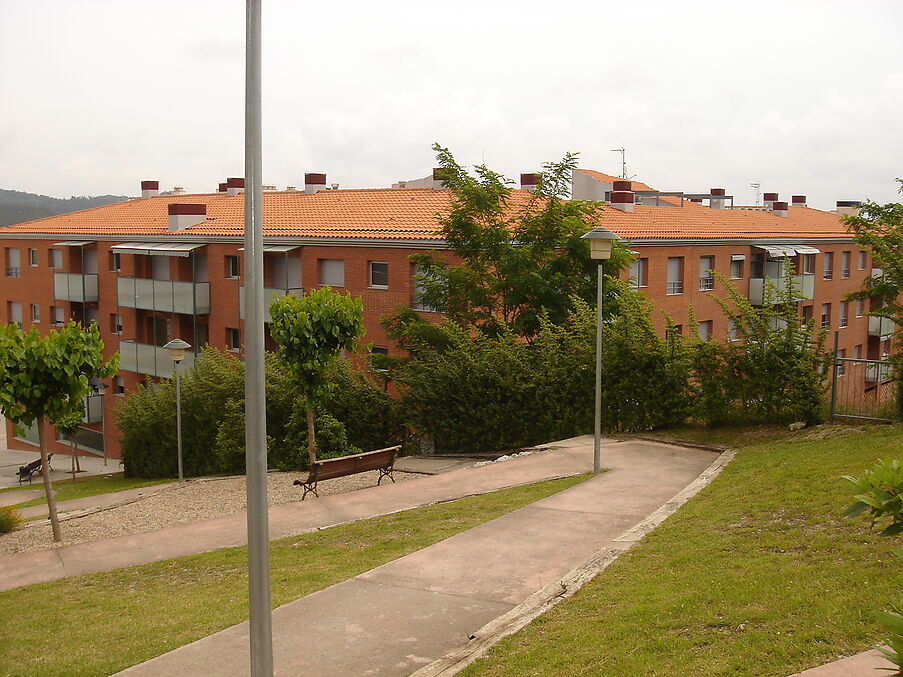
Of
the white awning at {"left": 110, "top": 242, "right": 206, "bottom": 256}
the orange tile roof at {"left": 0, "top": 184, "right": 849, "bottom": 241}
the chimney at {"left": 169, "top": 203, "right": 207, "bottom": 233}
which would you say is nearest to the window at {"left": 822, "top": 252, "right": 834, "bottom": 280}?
the orange tile roof at {"left": 0, "top": 184, "right": 849, "bottom": 241}

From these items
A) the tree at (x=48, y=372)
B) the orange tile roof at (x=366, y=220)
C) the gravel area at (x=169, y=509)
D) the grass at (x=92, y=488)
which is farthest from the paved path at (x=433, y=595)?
the grass at (x=92, y=488)

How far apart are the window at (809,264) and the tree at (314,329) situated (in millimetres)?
27702

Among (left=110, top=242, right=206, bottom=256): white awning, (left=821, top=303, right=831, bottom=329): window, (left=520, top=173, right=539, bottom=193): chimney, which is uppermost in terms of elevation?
Result: (left=520, top=173, right=539, bottom=193): chimney

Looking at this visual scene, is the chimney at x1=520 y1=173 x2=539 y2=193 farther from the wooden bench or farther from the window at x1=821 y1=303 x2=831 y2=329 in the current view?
the wooden bench

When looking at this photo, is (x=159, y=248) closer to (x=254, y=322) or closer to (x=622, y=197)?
(x=622, y=197)

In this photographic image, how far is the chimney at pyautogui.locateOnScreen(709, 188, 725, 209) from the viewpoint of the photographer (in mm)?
48972

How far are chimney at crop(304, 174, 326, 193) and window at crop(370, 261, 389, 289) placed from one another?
637 inches

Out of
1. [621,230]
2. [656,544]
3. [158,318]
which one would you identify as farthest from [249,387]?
[158,318]

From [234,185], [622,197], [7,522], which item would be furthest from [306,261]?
[234,185]

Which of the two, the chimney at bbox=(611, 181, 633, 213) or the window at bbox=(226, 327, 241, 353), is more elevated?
the chimney at bbox=(611, 181, 633, 213)

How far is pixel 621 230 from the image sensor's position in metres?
28.6

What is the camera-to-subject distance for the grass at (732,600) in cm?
557

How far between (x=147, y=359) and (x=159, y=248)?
4.38 metres

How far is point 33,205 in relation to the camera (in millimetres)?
111000
